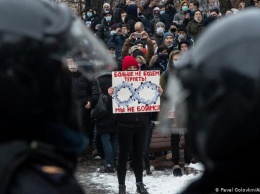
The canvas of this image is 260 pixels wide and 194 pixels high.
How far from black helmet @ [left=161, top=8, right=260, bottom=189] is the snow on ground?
658 cm

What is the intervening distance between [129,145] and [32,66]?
19.9 ft

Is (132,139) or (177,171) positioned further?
(177,171)

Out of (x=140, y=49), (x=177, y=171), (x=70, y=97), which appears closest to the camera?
(x=70, y=97)

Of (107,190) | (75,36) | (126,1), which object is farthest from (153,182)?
(126,1)

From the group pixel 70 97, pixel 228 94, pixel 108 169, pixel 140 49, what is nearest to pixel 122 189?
pixel 108 169

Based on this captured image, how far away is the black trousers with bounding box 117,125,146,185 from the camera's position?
8.00 metres

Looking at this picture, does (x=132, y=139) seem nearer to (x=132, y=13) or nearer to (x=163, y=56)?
(x=163, y=56)

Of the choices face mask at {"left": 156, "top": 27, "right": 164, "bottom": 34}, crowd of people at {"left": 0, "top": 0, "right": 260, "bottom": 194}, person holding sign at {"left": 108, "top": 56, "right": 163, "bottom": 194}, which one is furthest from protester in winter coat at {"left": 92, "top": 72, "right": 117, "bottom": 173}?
crowd of people at {"left": 0, "top": 0, "right": 260, "bottom": 194}

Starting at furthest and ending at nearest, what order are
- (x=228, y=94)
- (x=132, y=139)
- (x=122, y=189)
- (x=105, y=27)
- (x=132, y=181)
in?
(x=105, y=27) < (x=132, y=181) < (x=122, y=189) < (x=132, y=139) < (x=228, y=94)

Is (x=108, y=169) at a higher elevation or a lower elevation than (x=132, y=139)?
lower

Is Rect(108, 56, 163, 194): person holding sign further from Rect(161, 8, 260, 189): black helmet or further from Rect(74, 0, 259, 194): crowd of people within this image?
Rect(161, 8, 260, 189): black helmet

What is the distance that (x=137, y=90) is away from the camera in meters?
8.90

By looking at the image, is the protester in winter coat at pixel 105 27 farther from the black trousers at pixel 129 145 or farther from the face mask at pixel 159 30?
the black trousers at pixel 129 145

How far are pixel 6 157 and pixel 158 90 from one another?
22.8ft
